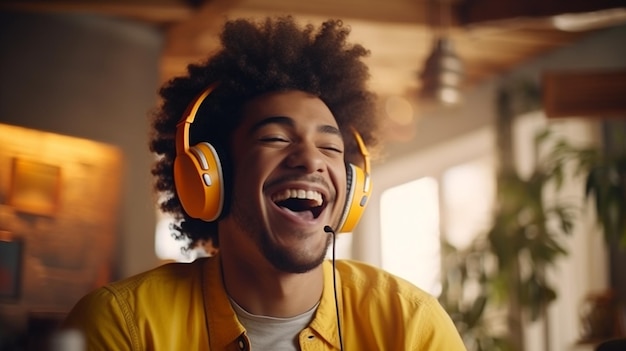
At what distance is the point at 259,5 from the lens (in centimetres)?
404

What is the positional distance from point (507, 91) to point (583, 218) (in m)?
0.87

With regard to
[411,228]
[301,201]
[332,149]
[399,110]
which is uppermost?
[399,110]

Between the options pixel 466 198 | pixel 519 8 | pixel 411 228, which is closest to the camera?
pixel 519 8

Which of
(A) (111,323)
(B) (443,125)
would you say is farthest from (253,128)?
(B) (443,125)

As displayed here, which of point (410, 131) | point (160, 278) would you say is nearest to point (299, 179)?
point (160, 278)

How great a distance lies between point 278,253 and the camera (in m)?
1.60

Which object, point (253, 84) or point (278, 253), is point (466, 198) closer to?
point (253, 84)

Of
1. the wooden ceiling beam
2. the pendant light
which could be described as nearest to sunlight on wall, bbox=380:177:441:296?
the wooden ceiling beam

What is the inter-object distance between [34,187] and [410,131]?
244cm

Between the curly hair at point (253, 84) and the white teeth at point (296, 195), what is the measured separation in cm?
13

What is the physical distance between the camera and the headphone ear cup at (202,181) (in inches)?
62.7

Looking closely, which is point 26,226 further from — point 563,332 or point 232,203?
point 563,332

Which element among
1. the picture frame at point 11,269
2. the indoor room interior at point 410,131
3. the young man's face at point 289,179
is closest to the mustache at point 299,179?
the young man's face at point 289,179

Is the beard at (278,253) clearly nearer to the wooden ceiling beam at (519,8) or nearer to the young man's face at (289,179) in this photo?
the young man's face at (289,179)
